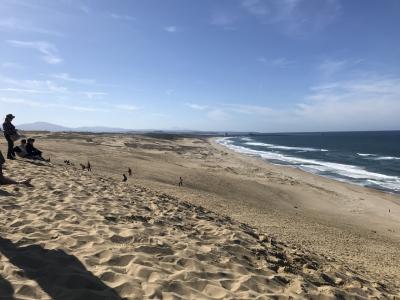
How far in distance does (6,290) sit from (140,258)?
186 cm

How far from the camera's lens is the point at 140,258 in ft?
19.3

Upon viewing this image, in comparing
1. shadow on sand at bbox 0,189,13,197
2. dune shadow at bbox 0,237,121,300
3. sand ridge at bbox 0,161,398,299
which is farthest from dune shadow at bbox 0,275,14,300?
shadow on sand at bbox 0,189,13,197

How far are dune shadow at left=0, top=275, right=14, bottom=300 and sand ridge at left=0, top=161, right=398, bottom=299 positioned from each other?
0.03 feet

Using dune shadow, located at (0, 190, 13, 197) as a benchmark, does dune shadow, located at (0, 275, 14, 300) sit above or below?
Answer: below

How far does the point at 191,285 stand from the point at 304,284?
186cm

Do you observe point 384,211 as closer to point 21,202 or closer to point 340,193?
point 340,193

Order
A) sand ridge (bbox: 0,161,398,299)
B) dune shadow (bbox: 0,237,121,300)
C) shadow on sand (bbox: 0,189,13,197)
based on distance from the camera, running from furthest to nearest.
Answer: shadow on sand (bbox: 0,189,13,197)
sand ridge (bbox: 0,161,398,299)
dune shadow (bbox: 0,237,121,300)

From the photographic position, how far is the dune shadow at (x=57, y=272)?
15.5 feet

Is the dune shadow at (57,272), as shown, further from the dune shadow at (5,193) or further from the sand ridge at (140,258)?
the dune shadow at (5,193)

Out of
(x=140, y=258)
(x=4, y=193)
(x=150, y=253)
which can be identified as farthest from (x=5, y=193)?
(x=140, y=258)

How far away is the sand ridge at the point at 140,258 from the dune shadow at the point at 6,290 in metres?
0.01

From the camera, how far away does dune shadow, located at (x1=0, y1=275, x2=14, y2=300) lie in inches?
174

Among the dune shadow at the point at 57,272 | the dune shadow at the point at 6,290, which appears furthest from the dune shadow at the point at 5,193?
the dune shadow at the point at 6,290

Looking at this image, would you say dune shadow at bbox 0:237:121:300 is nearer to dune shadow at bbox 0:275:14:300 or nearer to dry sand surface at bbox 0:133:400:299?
dry sand surface at bbox 0:133:400:299
